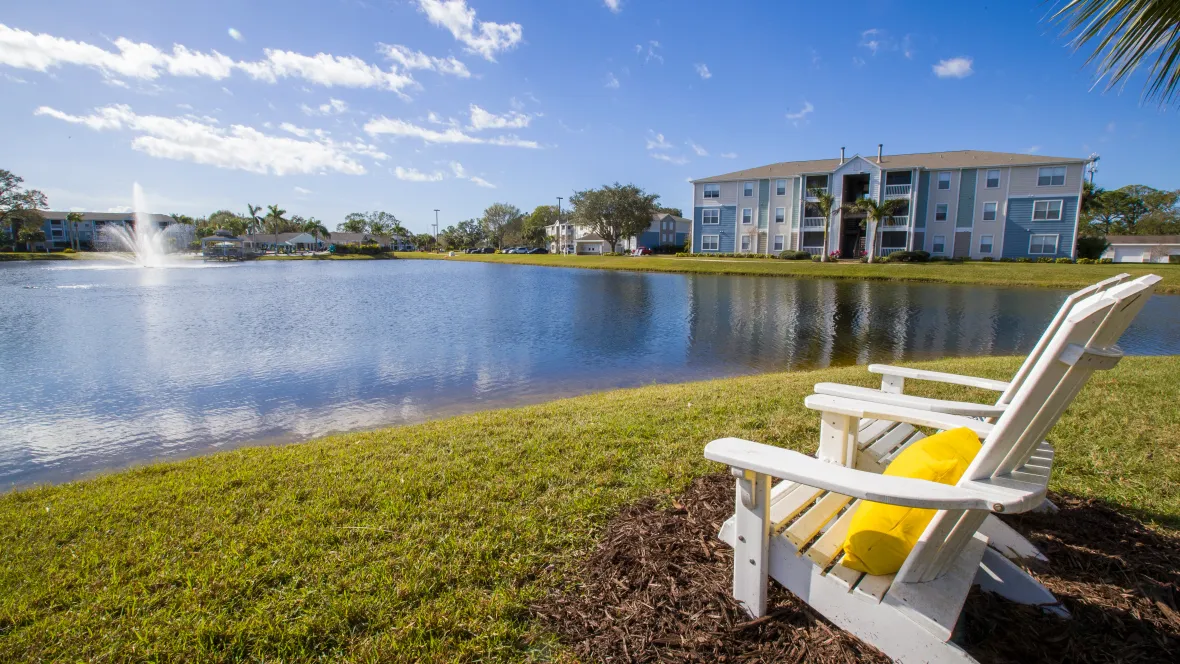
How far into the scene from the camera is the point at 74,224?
96.5 meters

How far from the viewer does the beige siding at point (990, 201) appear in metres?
43.2

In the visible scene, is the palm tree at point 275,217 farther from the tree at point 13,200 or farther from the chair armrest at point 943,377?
the chair armrest at point 943,377

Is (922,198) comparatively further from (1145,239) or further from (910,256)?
(1145,239)

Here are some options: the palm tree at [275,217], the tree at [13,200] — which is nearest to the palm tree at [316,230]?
the palm tree at [275,217]

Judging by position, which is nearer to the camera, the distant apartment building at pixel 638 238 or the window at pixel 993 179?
the window at pixel 993 179

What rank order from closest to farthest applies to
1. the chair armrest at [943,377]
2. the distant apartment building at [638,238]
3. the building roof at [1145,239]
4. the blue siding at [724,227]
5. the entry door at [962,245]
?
the chair armrest at [943,377]
the entry door at [962,245]
the blue siding at [724,227]
the building roof at [1145,239]
the distant apartment building at [638,238]

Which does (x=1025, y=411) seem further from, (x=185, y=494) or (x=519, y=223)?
(x=519, y=223)

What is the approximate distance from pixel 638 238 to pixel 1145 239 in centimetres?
6610

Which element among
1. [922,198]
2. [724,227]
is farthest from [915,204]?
[724,227]

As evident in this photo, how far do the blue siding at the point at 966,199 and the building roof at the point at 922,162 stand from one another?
82cm

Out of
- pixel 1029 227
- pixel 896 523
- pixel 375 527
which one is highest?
pixel 1029 227

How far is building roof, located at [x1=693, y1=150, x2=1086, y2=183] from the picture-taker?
140 ft

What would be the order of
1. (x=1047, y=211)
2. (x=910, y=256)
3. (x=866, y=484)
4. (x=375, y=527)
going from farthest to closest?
(x=910, y=256)
(x=1047, y=211)
(x=375, y=527)
(x=866, y=484)

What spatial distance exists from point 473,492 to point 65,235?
138895 mm
